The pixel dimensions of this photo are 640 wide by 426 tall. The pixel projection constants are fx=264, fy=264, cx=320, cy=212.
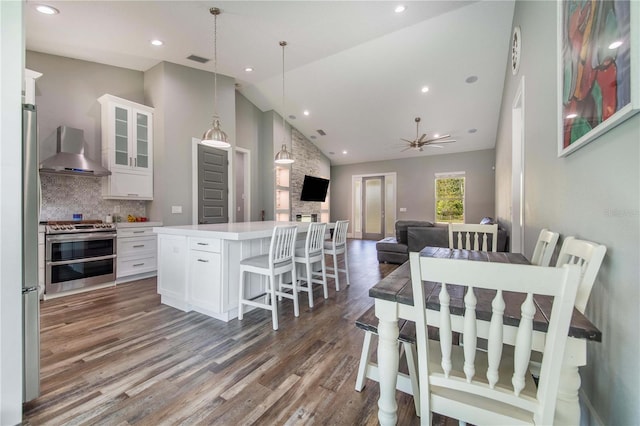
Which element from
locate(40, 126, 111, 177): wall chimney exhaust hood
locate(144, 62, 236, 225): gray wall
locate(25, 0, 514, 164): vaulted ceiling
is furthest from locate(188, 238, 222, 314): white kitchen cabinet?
locate(25, 0, 514, 164): vaulted ceiling

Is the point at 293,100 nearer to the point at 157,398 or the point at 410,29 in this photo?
the point at 410,29

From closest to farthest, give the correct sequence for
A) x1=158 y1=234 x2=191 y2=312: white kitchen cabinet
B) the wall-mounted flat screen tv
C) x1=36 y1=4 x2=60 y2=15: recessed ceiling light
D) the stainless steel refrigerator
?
the stainless steel refrigerator
x1=158 y1=234 x2=191 y2=312: white kitchen cabinet
x1=36 y1=4 x2=60 y2=15: recessed ceiling light
the wall-mounted flat screen tv

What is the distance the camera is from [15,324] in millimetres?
1305

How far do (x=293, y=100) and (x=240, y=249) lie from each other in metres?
4.79

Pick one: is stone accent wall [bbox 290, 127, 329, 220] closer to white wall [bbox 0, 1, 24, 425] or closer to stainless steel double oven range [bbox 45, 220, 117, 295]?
stainless steel double oven range [bbox 45, 220, 117, 295]

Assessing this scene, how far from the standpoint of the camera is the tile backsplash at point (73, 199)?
363 centimetres

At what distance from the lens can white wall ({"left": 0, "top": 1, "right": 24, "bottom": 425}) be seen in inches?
49.1

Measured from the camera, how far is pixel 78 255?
3350 millimetres

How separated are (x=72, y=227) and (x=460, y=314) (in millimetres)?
4353

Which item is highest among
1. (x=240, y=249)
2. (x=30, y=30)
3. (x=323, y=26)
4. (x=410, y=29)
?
(x=410, y=29)

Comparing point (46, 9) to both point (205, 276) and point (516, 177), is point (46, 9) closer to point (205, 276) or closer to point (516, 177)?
point (205, 276)

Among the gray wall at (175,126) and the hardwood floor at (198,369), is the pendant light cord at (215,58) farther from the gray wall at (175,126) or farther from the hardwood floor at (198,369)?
the hardwood floor at (198,369)

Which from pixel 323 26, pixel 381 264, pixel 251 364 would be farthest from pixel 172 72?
pixel 381 264

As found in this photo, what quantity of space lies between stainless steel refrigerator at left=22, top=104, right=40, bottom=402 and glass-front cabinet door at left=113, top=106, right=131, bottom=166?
299cm
